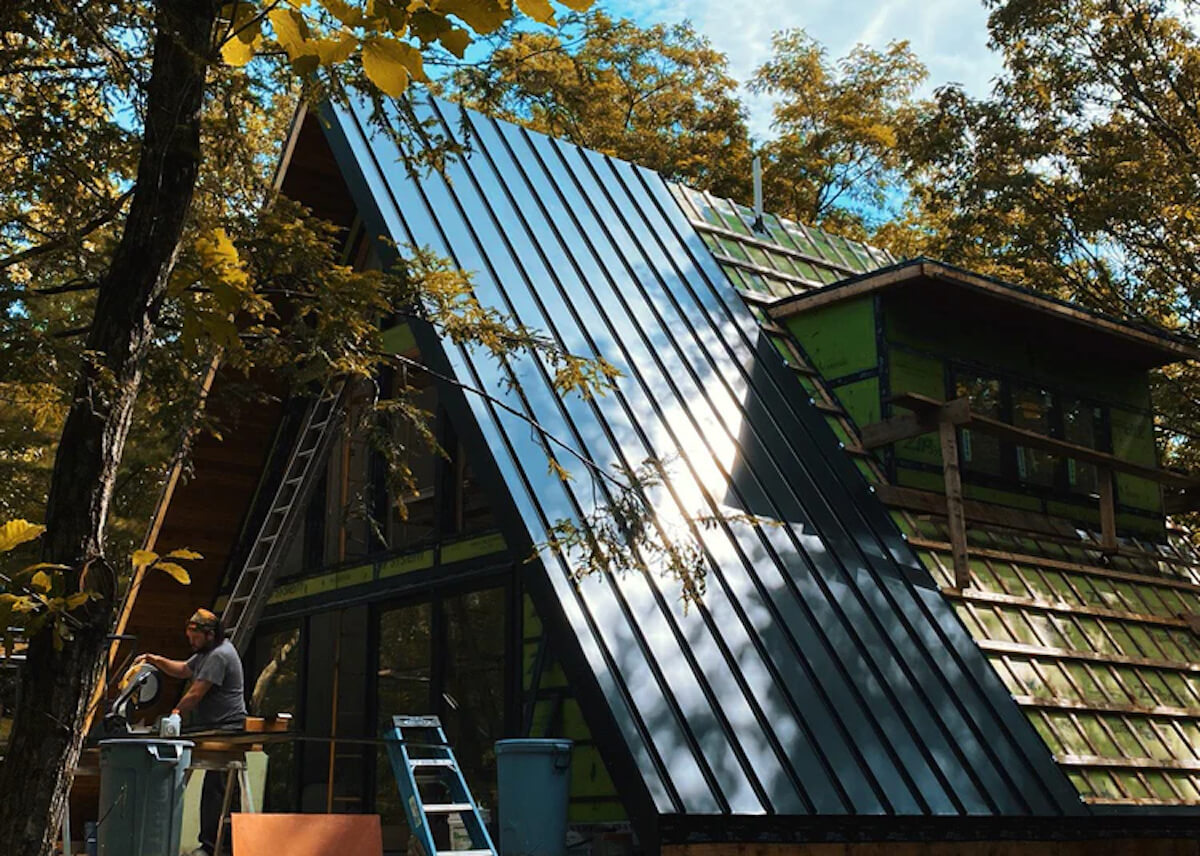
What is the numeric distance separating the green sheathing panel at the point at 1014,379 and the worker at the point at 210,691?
555 cm

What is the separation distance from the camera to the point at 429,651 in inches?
442

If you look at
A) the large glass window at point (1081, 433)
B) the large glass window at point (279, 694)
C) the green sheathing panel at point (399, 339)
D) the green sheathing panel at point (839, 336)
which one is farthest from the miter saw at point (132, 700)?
the large glass window at point (1081, 433)

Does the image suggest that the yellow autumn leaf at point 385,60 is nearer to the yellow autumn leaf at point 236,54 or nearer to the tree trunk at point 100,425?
the yellow autumn leaf at point 236,54

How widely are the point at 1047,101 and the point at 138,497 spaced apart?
14899mm

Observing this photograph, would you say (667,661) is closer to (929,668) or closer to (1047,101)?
(929,668)

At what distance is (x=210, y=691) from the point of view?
8.85m

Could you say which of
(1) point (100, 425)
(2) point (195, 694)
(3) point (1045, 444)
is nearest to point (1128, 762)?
(3) point (1045, 444)

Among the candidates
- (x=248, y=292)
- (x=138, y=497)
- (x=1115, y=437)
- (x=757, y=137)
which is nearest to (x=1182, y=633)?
(x=1115, y=437)

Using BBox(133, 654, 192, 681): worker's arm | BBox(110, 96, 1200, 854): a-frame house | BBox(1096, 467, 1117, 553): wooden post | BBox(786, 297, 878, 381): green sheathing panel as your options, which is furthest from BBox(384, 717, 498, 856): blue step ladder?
BBox(1096, 467, 1117, 553): wooden post

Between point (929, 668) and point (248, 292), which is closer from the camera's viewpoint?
Result: point (248, 292)

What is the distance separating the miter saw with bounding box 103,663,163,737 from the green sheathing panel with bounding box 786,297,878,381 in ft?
20.4

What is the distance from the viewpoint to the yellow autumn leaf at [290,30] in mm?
2646

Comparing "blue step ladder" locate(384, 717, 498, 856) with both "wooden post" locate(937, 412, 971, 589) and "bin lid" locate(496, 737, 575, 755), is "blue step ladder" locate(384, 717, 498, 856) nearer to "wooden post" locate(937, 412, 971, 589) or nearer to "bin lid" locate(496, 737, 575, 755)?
"bin lid" locate(496, 737, 575, 755)

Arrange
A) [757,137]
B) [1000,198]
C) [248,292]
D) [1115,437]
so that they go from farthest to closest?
[757,137]
[1000,198]
[1115,437]
[248,292]
